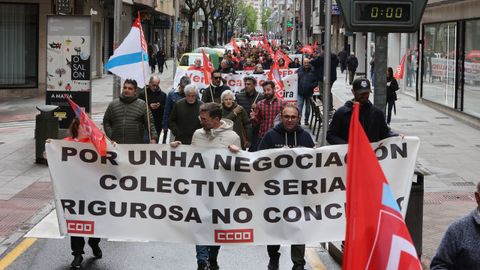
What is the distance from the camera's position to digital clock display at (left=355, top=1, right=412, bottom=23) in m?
8.17

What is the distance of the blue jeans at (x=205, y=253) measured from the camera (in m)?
7.71

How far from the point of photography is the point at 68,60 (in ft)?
54.9

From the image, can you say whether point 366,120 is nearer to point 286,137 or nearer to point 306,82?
point 286,137

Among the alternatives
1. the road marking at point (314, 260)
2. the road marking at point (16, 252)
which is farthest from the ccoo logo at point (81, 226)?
the road marking at point (314, 260)

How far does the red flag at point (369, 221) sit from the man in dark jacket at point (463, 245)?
1.41 feet

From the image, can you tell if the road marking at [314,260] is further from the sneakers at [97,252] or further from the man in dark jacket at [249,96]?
the man in dark jacket at [249,96]

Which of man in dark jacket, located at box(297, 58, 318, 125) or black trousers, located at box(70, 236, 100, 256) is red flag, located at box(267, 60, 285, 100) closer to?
man in dark jacket, located at box(297, 58, 318, 125)

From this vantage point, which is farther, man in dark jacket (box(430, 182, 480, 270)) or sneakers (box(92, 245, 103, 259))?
sneakers (box(92, 245, 103, 259))

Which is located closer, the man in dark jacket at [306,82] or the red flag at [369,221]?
the red flag at [369,221]

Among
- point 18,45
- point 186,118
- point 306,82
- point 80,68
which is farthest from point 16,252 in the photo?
point 18,45

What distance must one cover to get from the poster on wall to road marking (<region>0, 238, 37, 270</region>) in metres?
7.51

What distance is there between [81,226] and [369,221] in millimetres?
4002

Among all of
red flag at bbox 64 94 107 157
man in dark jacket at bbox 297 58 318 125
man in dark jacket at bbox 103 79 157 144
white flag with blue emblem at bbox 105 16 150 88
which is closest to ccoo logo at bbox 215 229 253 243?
red flag at bbox 64 94 107 157

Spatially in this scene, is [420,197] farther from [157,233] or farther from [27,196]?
[27,196]
